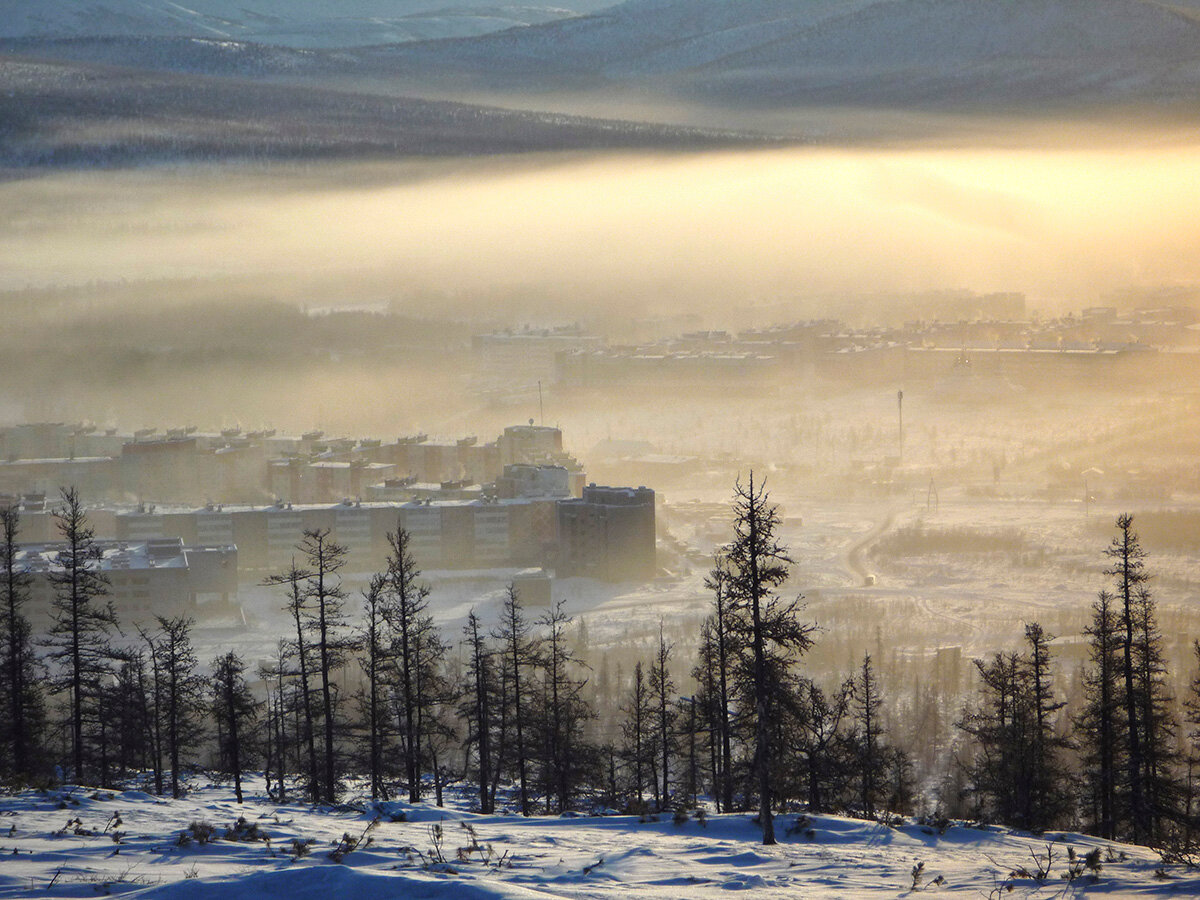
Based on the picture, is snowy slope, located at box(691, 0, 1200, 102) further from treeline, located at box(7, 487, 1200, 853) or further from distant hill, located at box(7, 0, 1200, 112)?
treeline, located at box(7, 487, 1200, 853)

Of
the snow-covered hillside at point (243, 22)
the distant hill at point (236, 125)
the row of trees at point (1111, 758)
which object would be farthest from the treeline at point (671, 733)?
the snow-covered hillside at point (243, 22)

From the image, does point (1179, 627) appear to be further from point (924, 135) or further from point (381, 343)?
point (924, 135)

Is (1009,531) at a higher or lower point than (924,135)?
lower

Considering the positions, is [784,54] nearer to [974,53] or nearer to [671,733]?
[974,53]

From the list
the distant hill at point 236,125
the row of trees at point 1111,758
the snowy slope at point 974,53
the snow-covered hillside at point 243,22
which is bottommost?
the row of trees at point 1111,758

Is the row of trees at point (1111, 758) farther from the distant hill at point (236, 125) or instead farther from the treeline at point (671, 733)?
the distant hill at point (236, 125)

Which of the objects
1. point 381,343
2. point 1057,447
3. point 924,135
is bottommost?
point 1057,447

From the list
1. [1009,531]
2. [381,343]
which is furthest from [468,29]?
[1009,531]

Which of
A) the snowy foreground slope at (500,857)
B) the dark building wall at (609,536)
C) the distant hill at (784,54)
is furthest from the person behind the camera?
the distant hill at (784,54)
